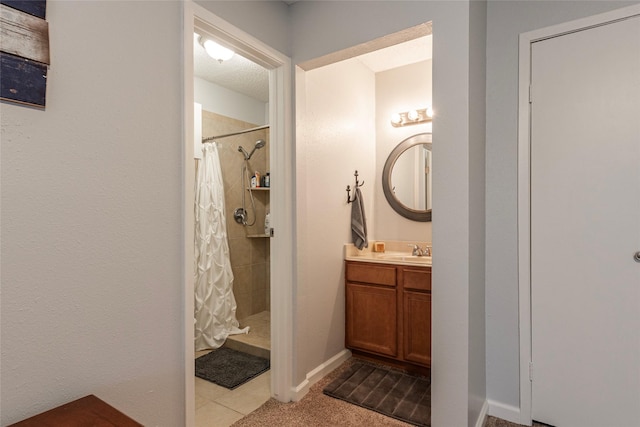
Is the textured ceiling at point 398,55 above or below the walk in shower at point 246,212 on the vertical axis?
above

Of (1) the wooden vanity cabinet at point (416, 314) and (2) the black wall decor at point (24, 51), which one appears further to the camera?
(1) the wooden vanity cabinet at point (416, 314)

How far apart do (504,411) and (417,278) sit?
0.93 meters

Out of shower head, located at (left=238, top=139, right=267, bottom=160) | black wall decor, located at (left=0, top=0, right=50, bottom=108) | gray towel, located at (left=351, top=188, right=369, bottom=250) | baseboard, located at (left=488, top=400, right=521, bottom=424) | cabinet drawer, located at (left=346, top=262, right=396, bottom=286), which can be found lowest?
baseboard, located at (left=488, top=400, right=521, bottom=424)

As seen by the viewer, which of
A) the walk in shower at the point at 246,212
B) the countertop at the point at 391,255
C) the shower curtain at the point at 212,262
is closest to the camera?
the countertop at the point at 391,255

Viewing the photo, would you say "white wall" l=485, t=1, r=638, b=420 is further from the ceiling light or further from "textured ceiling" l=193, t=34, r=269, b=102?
"textured ceiling" l=193, t=34, r=269, b=102

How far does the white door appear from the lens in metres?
1.73

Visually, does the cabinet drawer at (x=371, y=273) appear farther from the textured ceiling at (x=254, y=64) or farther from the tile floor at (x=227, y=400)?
the textured ceiling at (x=254, y=64)

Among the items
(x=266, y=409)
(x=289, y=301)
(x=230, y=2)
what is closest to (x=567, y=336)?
(x=289, y=301)

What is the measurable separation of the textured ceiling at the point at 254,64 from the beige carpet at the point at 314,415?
254cm

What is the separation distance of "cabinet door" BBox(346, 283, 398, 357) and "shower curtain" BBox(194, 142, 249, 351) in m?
1.12

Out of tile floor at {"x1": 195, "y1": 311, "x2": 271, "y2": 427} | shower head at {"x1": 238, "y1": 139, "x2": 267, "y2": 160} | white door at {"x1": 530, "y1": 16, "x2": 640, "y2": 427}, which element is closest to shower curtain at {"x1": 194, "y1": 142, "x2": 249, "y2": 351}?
shower head at {"x1": 238, "y1": 139, "x2": 267, "y2": 160}

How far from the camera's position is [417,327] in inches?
97.7

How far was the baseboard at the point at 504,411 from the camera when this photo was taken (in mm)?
1984

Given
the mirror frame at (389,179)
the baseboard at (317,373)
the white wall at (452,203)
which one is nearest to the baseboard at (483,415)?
the white wall at (452,203)
